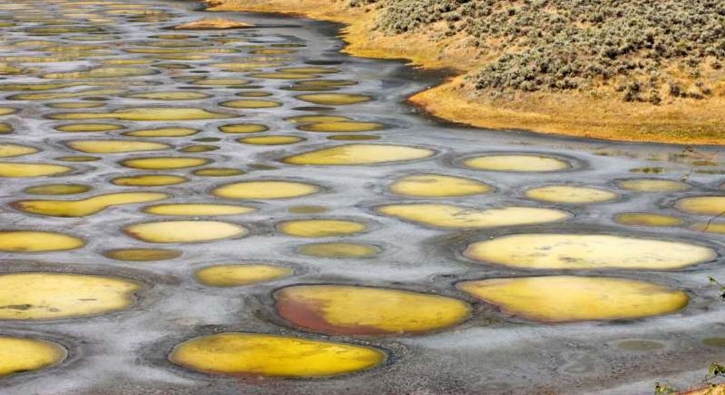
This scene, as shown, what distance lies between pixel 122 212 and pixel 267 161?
3.93 metres

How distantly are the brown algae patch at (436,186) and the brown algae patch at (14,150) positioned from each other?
5.63 metres

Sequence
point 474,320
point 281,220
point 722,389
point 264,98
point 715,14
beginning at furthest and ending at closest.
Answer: point 715,14 → point 264,98 → point 281,220 → point 474,320 → point 722,389

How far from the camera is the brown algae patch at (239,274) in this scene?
12.7 meters

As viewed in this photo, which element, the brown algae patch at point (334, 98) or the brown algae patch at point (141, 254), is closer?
the brown algae patch at point (141, 254)

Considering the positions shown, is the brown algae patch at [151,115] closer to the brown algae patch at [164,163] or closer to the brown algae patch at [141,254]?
the brown algae patch at [164,163]

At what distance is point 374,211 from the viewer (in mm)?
16125

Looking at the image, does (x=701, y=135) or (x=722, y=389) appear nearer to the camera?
(x=722, y=389)

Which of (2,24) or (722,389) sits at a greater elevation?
(722,389)

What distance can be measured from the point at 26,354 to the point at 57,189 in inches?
→ 285

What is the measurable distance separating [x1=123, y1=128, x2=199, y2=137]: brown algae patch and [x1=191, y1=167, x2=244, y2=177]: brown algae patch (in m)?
3.27

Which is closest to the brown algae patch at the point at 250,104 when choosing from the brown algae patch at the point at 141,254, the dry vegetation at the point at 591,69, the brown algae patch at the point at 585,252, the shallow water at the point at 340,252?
the shallow water at the point at 340,252

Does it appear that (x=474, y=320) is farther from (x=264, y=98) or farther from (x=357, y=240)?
(x=264, y=98)

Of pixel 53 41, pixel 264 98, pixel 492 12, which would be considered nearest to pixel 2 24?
pixel 53 41

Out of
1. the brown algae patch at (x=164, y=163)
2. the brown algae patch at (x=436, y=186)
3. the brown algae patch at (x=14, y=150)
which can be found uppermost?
the brown algae patch at (x=436, y=186)
